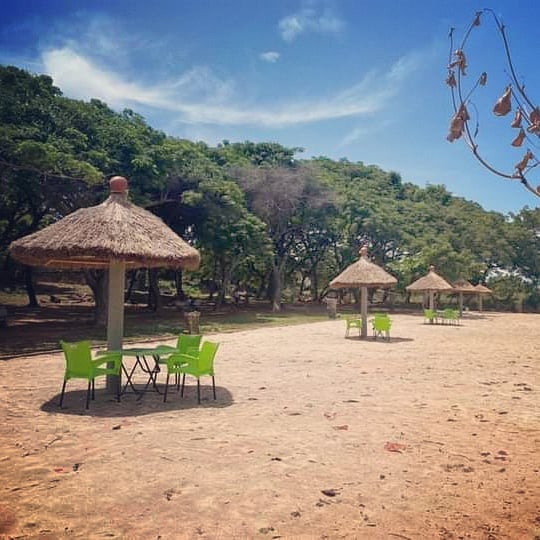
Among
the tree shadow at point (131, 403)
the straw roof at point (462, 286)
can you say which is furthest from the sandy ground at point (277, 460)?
the straw roof at point (462, 286)

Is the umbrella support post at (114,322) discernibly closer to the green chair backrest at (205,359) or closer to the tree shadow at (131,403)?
the tree shadow at (131,403)

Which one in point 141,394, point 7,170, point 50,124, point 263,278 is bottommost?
point 141,394

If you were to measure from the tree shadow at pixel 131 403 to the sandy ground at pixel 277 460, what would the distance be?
4 centimetres

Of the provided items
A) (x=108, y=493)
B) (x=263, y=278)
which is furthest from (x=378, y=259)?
(x=108, y=493)

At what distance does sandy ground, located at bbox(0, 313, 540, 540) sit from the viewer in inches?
131

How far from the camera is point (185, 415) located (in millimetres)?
6176

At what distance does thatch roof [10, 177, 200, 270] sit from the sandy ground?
221 centimetres

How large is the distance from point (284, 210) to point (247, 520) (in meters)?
28.0

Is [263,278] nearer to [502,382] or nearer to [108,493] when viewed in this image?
[502,382]

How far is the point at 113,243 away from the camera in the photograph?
7180mm

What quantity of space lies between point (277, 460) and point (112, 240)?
172 inches

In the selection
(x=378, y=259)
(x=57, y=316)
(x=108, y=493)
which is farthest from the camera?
(x=378, y=259)

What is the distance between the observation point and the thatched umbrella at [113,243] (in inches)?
284

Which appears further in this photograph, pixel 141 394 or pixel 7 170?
pixel 7 170
